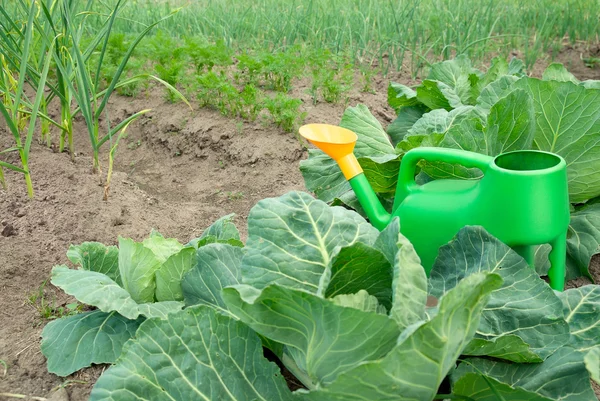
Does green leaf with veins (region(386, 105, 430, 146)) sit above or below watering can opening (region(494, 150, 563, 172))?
below

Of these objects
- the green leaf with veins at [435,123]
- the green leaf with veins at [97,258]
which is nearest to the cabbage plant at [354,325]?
the green leaf with veins at [97,258]

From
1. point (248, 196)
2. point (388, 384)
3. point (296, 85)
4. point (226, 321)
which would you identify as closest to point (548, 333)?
point (388, 384)

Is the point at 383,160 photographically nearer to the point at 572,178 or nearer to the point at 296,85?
the point at 572,178

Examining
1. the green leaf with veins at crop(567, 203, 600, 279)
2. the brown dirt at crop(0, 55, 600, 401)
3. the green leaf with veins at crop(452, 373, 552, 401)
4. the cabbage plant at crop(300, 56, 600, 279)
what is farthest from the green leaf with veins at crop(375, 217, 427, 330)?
the green leaf with veins at crop(567, 203, 600, 279)

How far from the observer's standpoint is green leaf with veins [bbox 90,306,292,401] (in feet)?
4.30

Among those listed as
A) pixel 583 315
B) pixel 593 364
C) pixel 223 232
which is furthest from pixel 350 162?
pixel 593 364

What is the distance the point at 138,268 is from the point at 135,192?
4.54ft

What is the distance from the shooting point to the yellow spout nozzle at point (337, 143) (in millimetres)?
1968

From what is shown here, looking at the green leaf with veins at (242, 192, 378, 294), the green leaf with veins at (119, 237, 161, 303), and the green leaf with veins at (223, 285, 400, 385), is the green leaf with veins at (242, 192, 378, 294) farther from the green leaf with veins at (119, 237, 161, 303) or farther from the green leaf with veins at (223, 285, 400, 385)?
the green leaf with veins at (119, 237, 161, 303)

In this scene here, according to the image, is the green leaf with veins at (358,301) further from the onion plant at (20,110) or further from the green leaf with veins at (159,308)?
the onion plant at (20,110)

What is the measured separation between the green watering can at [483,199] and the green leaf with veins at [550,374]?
→ 13.8 inches

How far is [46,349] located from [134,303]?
31 cm

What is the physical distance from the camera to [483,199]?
1.68 metres

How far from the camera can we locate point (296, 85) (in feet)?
13.7
